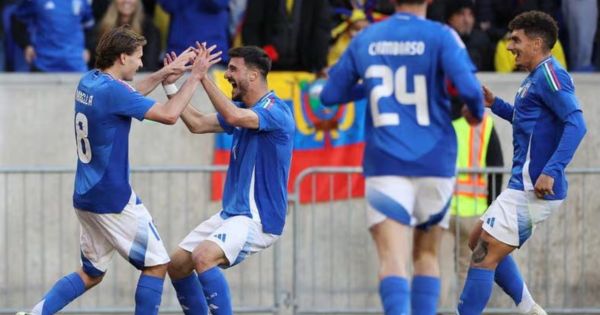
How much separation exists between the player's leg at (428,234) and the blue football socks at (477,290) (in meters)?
0.65

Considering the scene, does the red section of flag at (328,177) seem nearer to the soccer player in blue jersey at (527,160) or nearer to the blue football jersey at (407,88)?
the soccer player in blue jersey at (527,160)

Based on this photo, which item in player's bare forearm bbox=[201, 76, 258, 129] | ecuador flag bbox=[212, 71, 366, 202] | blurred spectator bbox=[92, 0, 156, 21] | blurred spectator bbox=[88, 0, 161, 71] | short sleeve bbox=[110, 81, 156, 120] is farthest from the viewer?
blurred spectator bbox=[92, 0, 156, 21]

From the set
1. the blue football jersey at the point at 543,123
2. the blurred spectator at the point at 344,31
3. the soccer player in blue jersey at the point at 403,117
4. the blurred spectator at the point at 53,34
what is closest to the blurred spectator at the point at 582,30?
the blurred spectator at the point at 344,31

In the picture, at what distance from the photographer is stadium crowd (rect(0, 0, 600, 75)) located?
1554 centimetres

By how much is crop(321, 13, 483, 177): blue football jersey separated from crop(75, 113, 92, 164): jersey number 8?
1.73m

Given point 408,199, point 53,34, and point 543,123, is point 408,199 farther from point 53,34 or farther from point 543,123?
point 53,34

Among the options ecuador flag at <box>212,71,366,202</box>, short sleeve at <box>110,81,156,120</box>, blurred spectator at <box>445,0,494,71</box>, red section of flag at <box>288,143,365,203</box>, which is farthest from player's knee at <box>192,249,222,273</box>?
blurred spectator at <box>445,0,494,71</box>

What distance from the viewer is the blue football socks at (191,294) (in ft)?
38.1

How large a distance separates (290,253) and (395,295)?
14.9 feet

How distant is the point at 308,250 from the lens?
586 inches

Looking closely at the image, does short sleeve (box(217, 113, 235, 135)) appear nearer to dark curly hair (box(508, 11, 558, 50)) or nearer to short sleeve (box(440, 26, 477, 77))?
short sleeve (box(440, 26, 477, 77))

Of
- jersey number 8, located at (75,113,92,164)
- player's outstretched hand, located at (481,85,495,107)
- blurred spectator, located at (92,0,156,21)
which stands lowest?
jersey number 8, located at (75,113,92,164)

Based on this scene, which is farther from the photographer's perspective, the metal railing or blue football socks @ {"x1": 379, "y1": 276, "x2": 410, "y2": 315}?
the metal railing

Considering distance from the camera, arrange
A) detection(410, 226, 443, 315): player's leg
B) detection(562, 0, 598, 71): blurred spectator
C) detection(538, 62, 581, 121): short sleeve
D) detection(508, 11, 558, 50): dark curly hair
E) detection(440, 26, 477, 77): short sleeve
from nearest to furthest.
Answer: detection(440, 26, 477, 77): short sleeve
detection(410, 226, 443, 315): player's leg
detection(538, 62, 581, 121): short sleeve
detection(508, 11, 558, 50): dark curly hair
detection(562, 0, 598, 71): blurred spectator
